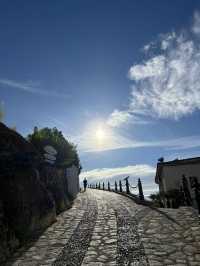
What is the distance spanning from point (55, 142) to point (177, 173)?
14115 millimetres

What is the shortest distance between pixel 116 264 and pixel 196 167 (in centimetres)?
2347

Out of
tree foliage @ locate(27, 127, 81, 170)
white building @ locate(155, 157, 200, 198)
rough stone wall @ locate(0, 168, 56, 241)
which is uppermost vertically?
tree foliage @ locate(27, 127, 81, 170)

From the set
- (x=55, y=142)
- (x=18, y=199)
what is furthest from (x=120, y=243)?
(x=55, y=142)

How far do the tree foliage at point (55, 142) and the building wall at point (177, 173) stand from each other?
1117cm

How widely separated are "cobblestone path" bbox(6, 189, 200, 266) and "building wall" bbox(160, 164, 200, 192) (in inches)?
641

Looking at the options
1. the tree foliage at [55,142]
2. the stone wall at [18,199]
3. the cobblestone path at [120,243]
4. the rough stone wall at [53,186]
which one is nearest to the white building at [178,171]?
the tree foliage at [55,142]

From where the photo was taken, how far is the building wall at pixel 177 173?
89.5ft

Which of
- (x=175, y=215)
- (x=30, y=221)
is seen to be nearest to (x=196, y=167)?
(x=175, y=215)

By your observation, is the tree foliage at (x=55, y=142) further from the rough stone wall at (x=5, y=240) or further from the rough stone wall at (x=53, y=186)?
the rough stone wall at (x=5, y=240)

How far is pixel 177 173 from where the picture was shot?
27672mm

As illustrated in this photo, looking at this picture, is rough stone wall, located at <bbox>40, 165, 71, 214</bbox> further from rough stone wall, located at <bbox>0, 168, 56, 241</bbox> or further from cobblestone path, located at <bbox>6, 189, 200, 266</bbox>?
cobblestone path, located at <bbox>6, 189, 200, 266</bbox>

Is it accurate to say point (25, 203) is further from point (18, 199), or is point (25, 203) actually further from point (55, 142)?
point (55, 142)

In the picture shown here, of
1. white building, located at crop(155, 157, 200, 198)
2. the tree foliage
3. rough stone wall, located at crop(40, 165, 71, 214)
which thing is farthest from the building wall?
→ rough stone wall, located at crop(40, 165, 71, 214)

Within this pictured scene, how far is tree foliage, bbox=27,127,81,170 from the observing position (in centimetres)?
2167
